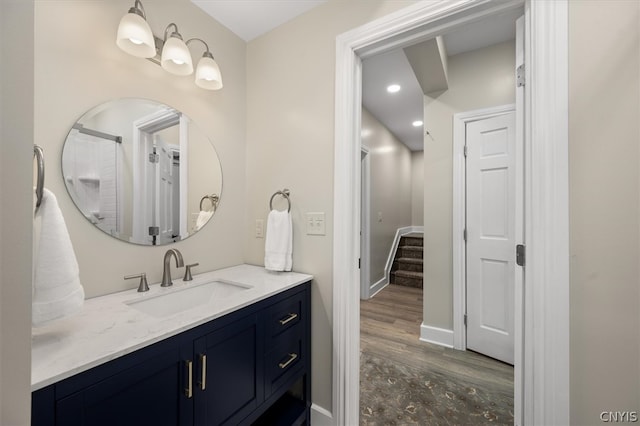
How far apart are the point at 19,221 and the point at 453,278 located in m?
2.63

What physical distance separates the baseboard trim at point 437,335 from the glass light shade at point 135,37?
2918 millimetres

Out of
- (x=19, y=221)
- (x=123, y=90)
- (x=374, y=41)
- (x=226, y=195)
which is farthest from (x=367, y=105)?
(x=19, y=221)

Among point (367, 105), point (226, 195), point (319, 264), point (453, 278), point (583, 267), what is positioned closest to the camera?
point (583, 267)

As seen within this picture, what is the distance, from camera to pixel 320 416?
1.42m

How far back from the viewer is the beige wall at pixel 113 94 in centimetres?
103

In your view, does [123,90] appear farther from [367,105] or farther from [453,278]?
[367,105]

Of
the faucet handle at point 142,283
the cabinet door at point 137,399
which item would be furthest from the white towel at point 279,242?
the cabinet door at point 137,399

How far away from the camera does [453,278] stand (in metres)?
2.31

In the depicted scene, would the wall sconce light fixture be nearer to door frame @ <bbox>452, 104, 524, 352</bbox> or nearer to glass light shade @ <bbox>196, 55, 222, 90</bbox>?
glass light shade @ <bbox>196, 55, 222, 90</bbox>

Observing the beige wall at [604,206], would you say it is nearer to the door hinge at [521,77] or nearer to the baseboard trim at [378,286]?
the door hinge at [521,77]

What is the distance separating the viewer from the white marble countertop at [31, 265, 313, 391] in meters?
0.65

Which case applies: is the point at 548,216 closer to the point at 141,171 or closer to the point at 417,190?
the point at 141,171

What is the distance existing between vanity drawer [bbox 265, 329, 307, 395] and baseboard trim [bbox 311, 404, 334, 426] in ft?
0.91

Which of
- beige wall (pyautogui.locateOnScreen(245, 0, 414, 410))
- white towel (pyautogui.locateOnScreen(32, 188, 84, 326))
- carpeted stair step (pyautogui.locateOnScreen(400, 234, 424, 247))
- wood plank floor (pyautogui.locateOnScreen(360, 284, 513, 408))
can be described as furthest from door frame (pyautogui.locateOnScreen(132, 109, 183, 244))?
carpeted stair step (pyautogui.locateOnScreen(400, 234, 424, 247))
